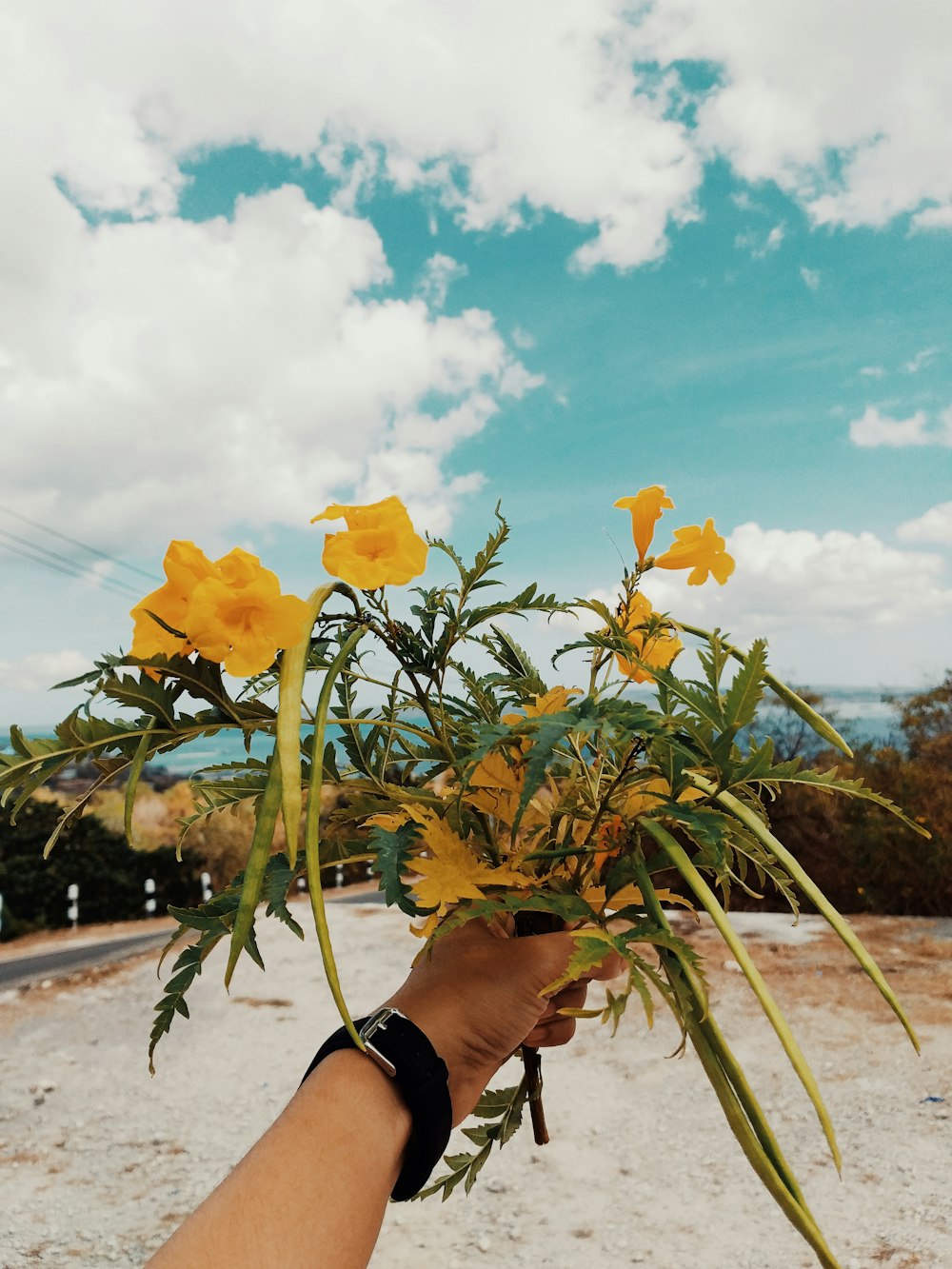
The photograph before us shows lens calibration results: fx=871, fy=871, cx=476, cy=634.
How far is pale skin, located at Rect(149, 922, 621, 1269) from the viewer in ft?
2.51

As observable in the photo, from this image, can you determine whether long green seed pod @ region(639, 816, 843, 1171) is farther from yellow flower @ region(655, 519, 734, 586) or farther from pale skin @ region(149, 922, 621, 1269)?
yellow flower @ region(655, 519, 734, 586)

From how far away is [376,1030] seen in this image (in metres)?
0.95

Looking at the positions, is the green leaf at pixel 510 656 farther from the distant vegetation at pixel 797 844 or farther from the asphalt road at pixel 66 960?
the asphalt road at pixel 66 960

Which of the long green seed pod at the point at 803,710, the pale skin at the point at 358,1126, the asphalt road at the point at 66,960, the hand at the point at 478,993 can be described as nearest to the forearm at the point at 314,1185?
Result: the pale skin at the point at 358,1126

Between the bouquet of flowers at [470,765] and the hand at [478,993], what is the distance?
6 centimetres

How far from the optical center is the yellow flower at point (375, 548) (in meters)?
0.83

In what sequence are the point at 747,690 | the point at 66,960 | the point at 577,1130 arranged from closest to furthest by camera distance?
1. the point at 747,690
2. the point at 577,1130
3. the point at 66,960

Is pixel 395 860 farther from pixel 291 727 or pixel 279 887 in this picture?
pixel 291 727

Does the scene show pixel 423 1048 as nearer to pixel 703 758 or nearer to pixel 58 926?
pixel 703 758

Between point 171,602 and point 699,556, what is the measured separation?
0.62 m

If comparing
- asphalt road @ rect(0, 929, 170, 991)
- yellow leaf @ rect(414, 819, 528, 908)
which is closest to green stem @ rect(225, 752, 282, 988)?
yellow leaf @ rect(414, 819, 528, 908)

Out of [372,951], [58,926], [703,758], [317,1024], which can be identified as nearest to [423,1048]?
[703,758]

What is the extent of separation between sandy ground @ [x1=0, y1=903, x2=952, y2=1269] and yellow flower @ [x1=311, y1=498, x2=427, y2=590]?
3.18 meters

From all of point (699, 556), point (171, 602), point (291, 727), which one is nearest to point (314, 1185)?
point (291, 727)
